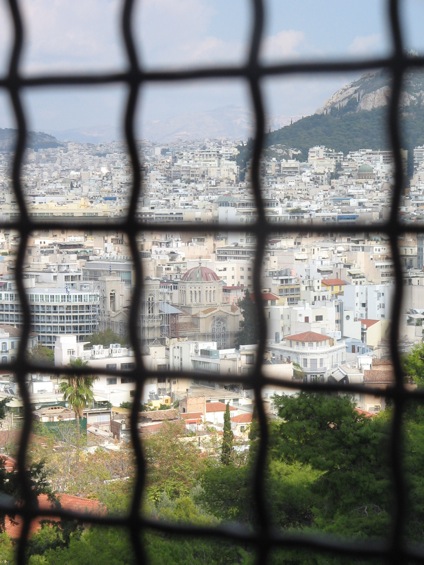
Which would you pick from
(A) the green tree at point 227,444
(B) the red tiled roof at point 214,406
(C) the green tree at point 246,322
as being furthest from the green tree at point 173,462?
(C) the green tree at point 246,322

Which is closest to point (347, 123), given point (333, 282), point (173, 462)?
point (333, 282)

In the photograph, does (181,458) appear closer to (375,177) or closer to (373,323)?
(373,323)

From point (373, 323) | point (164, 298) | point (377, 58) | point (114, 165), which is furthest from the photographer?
point (114, 165)

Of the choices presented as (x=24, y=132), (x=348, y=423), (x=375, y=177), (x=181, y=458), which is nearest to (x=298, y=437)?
(x=348, y=423)

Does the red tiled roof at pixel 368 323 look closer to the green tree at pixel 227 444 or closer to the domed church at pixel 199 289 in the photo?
the domed church at pixel 199 289

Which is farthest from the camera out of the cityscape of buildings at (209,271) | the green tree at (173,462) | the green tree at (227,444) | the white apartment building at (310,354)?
the green tree at (173,462)

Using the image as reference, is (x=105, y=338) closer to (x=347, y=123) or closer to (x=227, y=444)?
(x=347, y=123)

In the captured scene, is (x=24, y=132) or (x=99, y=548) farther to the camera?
(x=99, y=548)

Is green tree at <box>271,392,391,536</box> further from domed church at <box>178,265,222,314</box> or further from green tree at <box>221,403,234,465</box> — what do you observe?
domed church at <box>178,265,222,314</box>
